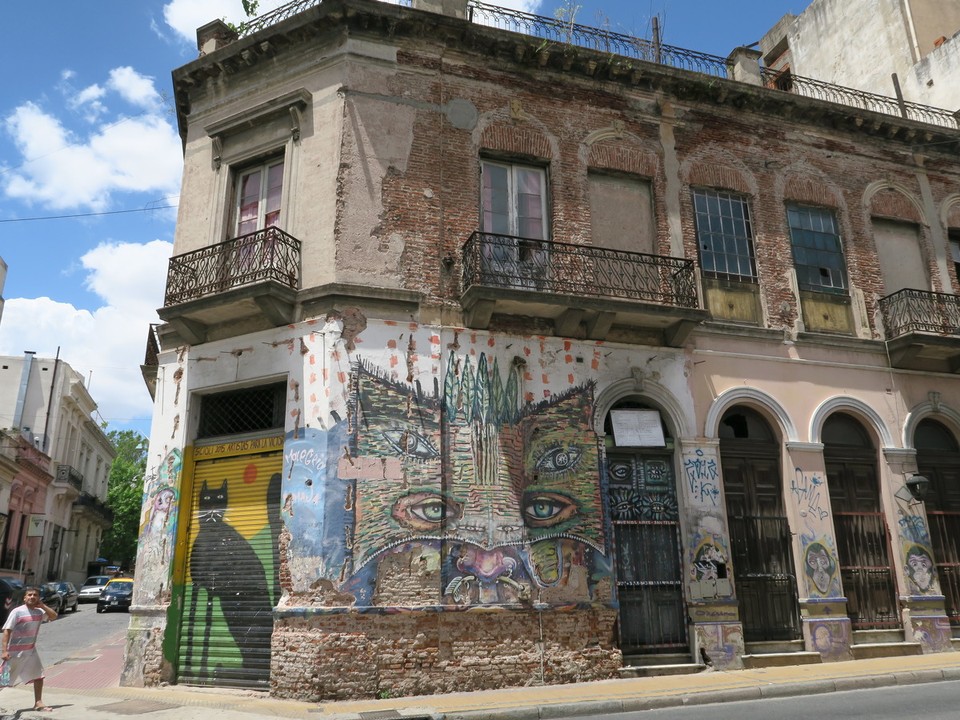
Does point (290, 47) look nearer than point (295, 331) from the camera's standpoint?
No

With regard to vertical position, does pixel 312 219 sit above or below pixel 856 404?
above

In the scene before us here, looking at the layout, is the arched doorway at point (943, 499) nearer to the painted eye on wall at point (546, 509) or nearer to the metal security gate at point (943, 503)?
the metal security gate at point (943, 503)

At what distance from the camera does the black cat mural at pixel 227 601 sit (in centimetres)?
1040

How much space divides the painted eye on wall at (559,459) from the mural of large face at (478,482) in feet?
0.05

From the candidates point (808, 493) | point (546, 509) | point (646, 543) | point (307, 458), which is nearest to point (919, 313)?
point (808, 493)

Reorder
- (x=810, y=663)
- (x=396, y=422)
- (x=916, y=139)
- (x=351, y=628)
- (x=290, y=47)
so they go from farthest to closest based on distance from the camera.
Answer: (x=916, y=139) < (x=290, y=47) < (x=810, y=663) < (x=396, y=422) < (x=351, y=628)

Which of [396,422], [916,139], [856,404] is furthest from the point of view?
[916,139]

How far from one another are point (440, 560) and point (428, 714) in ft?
7.77

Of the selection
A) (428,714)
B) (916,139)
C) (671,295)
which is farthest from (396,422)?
(916,139)

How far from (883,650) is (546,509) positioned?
6.12 m

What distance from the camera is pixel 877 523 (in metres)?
13.0

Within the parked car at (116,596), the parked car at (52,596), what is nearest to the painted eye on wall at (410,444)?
the parked car at (52,596)

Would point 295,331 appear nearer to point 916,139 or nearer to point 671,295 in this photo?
point 671,295

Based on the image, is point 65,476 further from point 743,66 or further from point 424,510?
point 743,66
